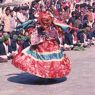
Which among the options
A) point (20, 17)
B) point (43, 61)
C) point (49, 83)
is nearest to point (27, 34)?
point (49, 83)

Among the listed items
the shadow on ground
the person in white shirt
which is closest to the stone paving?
the shadow on ground

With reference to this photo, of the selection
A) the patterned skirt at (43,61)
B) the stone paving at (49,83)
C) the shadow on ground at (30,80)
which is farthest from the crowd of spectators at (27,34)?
the patterned skirt at (43,61)

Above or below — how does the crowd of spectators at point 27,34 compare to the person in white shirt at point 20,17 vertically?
below

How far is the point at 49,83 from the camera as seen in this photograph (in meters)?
11.8

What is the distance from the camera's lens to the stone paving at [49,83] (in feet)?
35.8

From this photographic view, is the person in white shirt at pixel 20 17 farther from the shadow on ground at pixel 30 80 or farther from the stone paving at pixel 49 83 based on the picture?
the shadow on ground at pixel 30 80

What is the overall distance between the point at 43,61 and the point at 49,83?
2.00 ft

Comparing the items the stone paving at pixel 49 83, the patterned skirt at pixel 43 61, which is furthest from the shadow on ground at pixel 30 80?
the patterned skirt at pixel 43 61

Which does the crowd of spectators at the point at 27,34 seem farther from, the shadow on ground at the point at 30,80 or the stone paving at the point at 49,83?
the shadow on ground at the point at 30,80

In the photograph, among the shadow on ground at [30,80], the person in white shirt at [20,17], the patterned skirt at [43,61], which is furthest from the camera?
the person in white shirt at [20,17]

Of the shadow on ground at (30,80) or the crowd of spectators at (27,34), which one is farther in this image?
the crowd of spectators at (27,34)

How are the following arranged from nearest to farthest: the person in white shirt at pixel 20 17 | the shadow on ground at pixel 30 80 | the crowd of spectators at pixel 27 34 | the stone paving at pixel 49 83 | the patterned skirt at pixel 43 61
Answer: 1. the stone paving at pixel 49 83
2. the patterned skirt at pixel 43 61
3. the shadow on ground at pixel 30 80
4. the crowd of spectators at pixel 27 34
5. the person in white shirt at pixel 20 17

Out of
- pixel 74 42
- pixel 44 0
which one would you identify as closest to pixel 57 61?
pixel 74 42

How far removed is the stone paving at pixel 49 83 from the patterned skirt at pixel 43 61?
304mm
